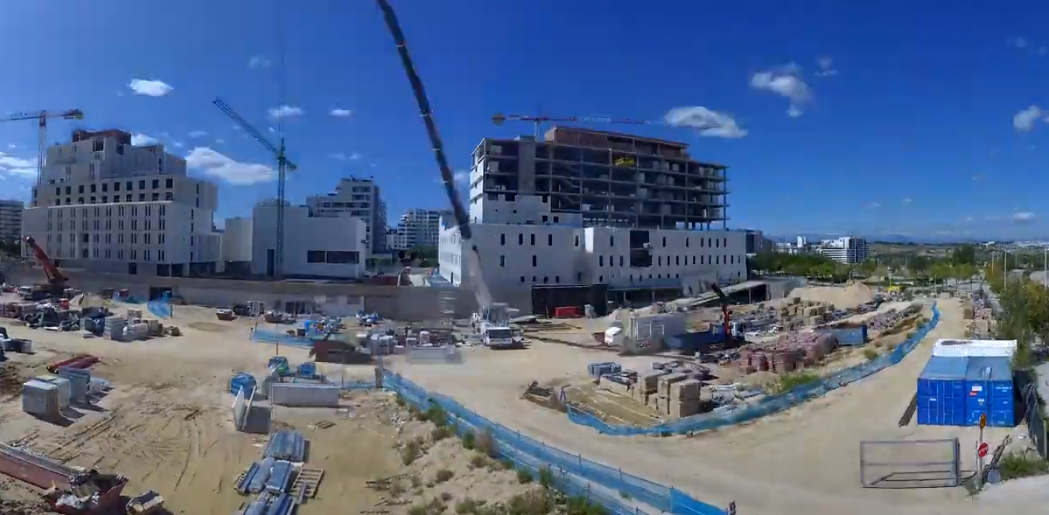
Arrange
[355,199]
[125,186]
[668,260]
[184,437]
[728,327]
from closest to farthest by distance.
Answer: [184,437] < [728,327] < [668,260] < [125,186] < [355,199]

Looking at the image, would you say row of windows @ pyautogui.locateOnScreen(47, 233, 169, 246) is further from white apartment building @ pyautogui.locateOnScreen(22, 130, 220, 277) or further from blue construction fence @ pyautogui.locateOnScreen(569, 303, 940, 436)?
blue construction fence @ pyautogui.locateOnScreen(569, 303, 940, 436)

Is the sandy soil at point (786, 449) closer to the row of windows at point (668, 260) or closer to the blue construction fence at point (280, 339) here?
the blue construction fence at point (280, 339)

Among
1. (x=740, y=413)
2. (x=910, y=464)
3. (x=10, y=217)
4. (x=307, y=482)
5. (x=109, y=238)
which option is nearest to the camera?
(x=910, y=464)

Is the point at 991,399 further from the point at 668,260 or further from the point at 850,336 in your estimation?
the point at 668,260

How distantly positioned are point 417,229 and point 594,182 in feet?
348

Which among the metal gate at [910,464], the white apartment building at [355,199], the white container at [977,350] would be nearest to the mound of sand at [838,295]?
the white container at [977,350]

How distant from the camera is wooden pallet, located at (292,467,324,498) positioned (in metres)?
14.1

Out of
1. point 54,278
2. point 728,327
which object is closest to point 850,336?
point 728,327

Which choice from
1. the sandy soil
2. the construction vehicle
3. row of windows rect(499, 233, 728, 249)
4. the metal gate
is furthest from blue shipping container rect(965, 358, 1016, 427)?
row of windows rect(499, 233, 728, 249)

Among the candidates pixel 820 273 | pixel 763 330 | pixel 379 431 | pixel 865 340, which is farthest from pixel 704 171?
pixel 379 431

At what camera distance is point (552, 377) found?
24719 millimetres

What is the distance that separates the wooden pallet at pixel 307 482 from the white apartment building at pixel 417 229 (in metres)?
143

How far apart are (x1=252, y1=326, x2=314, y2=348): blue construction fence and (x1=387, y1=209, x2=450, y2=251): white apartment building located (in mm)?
123317

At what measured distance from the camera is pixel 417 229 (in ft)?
526
